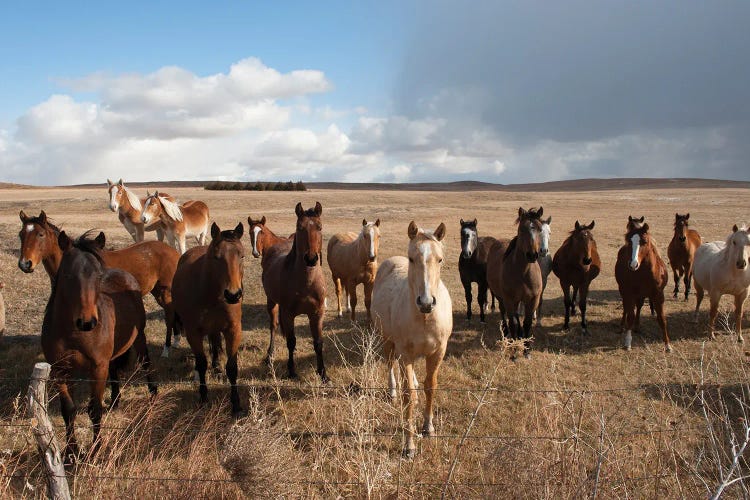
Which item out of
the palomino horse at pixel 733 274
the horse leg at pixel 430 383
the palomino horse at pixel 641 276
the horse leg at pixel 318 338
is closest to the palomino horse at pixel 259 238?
the horse leg at pixel 318 338

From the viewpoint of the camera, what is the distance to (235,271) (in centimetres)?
541

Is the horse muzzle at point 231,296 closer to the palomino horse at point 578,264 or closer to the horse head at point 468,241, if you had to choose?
the horse head at point 468,241

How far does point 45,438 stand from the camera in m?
3.43

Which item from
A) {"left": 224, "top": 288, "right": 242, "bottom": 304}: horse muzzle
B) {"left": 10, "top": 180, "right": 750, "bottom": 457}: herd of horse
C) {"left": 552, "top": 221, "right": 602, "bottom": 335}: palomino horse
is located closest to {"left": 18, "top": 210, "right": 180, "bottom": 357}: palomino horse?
{"left": 10, "top": 180, "right": 750, "bottom": 457}: herd of horse

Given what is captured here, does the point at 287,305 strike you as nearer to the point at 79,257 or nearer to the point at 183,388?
the point at 183,388

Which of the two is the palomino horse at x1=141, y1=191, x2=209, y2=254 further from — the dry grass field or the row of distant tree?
the row of distant tree

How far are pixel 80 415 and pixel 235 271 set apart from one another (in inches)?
104

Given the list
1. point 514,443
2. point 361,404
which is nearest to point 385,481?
point 361,404

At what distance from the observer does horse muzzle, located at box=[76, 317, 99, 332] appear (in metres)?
4.24

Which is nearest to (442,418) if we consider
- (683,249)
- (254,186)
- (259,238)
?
(259,238)

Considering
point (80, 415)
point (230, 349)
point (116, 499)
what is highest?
point (230, 349)

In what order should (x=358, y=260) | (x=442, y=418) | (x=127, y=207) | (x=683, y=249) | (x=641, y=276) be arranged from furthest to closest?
(x=127, y=207) < (x=683, y=249) < (x=358, y=260) < (x=641, y=276) < (x=442, y=418)

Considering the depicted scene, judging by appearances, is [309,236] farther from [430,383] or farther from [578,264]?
[578,264]

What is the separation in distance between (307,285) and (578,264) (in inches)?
212
